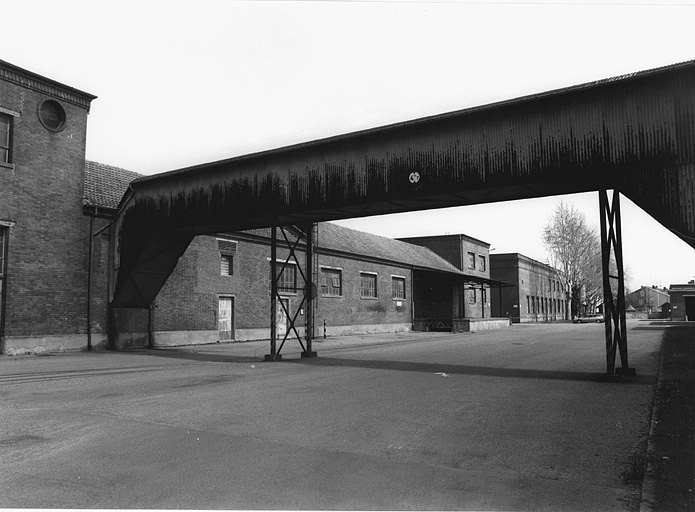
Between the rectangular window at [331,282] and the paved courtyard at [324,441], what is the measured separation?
60.6 ft

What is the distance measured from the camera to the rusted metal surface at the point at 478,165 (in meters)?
10.4

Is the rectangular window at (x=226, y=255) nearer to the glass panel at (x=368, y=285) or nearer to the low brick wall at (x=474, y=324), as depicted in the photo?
the glass panel at (x=368, y=285)

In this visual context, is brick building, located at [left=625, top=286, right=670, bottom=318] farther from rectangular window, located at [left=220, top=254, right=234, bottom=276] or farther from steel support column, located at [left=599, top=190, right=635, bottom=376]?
steel support column, located at [left=599, top=190, right=635, bottom=376]

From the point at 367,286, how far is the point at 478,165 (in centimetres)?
2373

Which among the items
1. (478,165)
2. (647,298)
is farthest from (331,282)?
(647,298)

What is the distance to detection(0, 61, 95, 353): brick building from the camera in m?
17.0

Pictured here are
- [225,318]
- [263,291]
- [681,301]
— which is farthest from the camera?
[681,301]

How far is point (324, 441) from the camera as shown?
20.4ft

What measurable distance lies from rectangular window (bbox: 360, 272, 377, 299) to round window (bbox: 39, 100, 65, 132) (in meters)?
20.2

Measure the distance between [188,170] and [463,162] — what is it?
9259mm

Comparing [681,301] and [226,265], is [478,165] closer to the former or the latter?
[226,265]

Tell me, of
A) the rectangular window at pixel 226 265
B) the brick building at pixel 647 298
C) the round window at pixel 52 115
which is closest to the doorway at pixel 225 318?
the rectangular window at pixel 226 265

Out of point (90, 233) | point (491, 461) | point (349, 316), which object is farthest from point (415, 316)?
point (491, 461)

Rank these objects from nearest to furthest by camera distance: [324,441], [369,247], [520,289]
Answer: [324,441] → [369,247] → [520,289]
